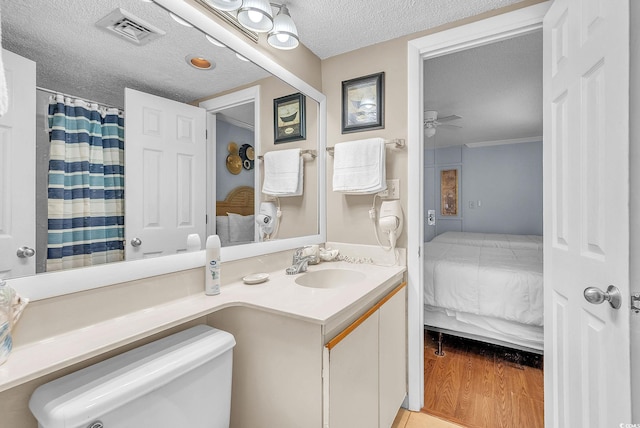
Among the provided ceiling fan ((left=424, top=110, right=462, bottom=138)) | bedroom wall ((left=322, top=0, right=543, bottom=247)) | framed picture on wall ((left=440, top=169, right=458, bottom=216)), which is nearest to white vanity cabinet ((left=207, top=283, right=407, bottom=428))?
bedroom wall ((left=322, top=0, right=543, bottom=247))

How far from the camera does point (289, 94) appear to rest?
5.47ft

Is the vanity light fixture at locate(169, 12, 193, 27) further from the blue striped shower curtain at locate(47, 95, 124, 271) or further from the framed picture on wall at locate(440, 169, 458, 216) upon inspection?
the framed picture on wall at locate(440, 169, 458, 216)

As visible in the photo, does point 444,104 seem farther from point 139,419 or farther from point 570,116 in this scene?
point 139,419

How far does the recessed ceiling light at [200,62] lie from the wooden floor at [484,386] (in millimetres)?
2163

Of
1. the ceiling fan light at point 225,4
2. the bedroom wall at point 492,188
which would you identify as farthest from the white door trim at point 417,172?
the bedroom wall at point 492,188

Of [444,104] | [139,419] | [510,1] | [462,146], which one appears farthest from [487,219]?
[139,419]

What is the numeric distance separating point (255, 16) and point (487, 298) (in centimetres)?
236

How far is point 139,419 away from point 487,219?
17.9 feet

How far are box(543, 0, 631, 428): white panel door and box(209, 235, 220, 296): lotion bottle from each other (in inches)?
50.4

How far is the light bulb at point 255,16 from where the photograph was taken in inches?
47.8

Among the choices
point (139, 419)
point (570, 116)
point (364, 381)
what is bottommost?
point (364, 381)

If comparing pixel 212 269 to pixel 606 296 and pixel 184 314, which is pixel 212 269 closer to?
pixel 184 314

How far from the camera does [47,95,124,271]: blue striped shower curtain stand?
778 millimetres

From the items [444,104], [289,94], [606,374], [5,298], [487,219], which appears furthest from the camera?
[487,219]
